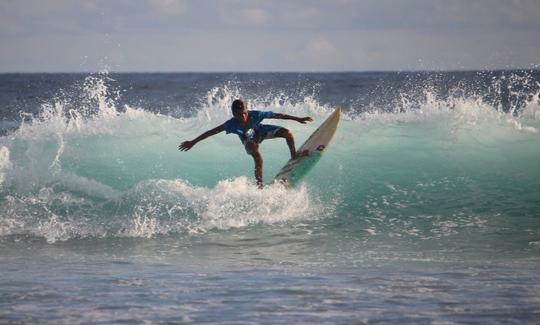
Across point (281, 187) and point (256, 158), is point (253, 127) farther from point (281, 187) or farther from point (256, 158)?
point (281, 187)

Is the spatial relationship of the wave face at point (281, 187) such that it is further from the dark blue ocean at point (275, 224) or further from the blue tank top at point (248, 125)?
the blue tank top at point (248, 125)

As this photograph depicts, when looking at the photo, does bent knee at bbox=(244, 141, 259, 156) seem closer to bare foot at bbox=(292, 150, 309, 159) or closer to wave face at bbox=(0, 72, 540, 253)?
wave face at bbox=(0, 72, 540, 253)

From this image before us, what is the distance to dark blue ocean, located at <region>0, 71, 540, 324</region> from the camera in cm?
579

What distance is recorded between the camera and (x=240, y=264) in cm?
734

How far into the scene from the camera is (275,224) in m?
9.42

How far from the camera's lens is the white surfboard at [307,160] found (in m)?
10.4

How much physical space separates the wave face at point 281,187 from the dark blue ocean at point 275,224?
1.3 inches

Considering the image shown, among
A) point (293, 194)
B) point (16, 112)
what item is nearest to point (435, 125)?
point (293, 194)

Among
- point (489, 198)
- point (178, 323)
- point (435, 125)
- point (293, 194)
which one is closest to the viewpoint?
point (178, 323)

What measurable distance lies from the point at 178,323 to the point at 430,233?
4568 millimetres

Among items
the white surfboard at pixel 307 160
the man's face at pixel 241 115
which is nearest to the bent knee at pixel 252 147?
the man's face at pixel 241 115

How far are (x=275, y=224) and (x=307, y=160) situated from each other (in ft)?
4.73

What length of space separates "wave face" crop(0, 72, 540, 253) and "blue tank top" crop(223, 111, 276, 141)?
63 cm

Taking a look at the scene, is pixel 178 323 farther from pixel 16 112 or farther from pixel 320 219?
pixel 16 112
